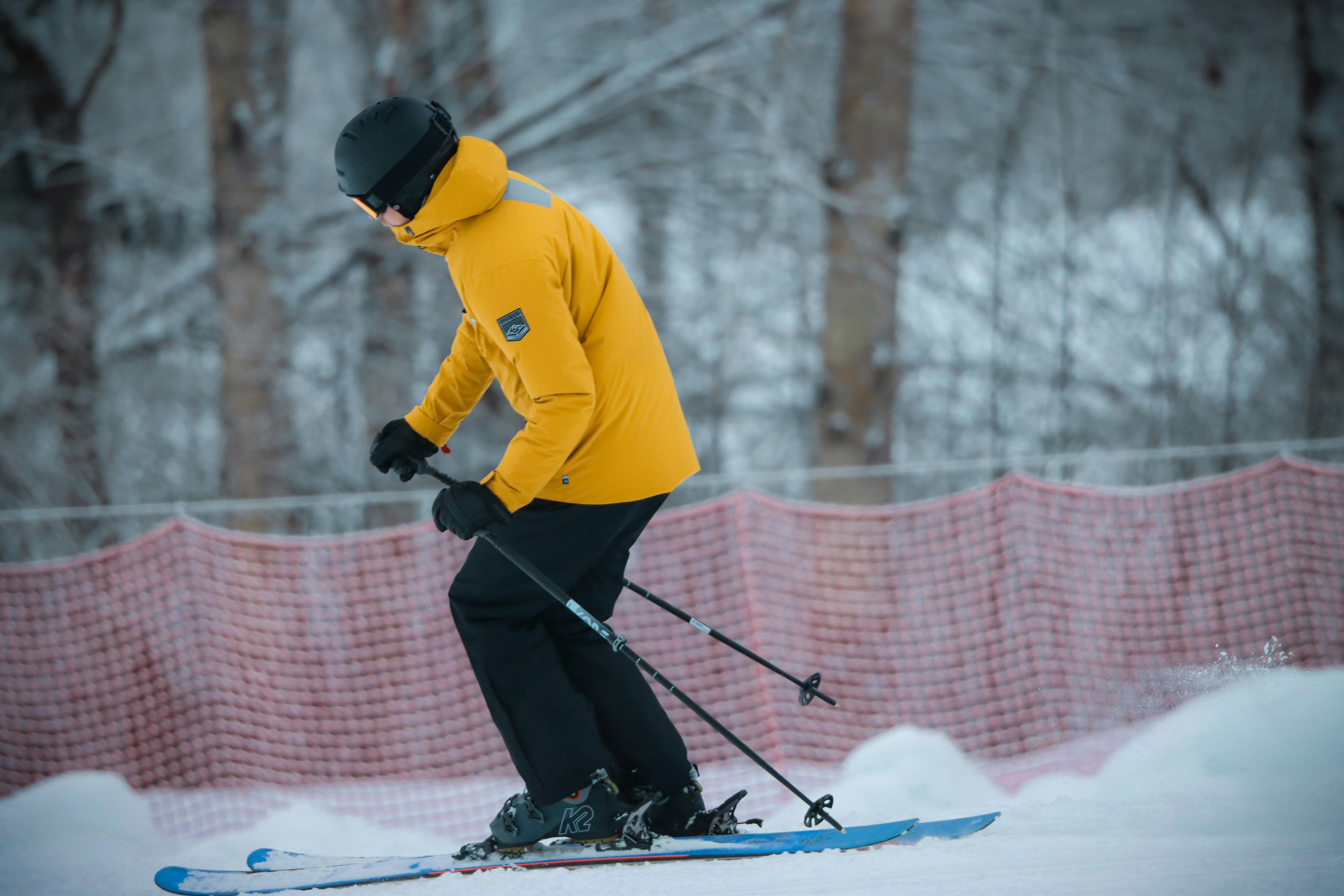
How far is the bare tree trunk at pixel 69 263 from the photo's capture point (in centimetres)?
894

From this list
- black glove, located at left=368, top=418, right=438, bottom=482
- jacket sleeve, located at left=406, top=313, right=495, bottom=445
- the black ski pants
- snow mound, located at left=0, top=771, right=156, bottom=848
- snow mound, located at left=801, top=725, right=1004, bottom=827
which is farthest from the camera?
snow mound, located at left=0, top=771, right=156, bottom=848

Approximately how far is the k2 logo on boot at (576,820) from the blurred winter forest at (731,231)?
4741mm

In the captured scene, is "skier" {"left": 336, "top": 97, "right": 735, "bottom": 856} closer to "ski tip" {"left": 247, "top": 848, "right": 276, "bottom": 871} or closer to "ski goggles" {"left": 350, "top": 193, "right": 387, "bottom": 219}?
"ski goggles" {"left": 350, "top": 193, "right": 387, "bottom": 219}

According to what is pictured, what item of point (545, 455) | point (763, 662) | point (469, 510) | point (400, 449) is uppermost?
point (400, 449)

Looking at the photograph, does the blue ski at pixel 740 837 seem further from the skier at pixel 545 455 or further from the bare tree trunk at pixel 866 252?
the bare tree trunk at pixel 866 252

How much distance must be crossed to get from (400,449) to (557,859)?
4.12 feet

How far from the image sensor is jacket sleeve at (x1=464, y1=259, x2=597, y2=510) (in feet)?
7.24

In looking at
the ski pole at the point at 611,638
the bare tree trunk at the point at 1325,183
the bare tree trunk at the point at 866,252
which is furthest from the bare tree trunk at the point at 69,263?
the bare tree trunk at the point at 1325,183

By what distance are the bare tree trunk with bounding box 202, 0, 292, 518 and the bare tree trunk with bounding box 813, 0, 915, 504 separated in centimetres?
479

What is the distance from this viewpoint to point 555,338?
2.21 meters

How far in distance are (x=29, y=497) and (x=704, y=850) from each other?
936cm

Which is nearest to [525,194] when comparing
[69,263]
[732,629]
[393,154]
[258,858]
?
[393,154]

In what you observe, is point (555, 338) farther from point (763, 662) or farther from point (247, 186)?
point (247, 186)

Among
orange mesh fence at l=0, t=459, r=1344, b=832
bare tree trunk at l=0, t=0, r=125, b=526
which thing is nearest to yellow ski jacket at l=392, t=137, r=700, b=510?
orange mesh fence at l=0, t=459, r=1344, b=832
